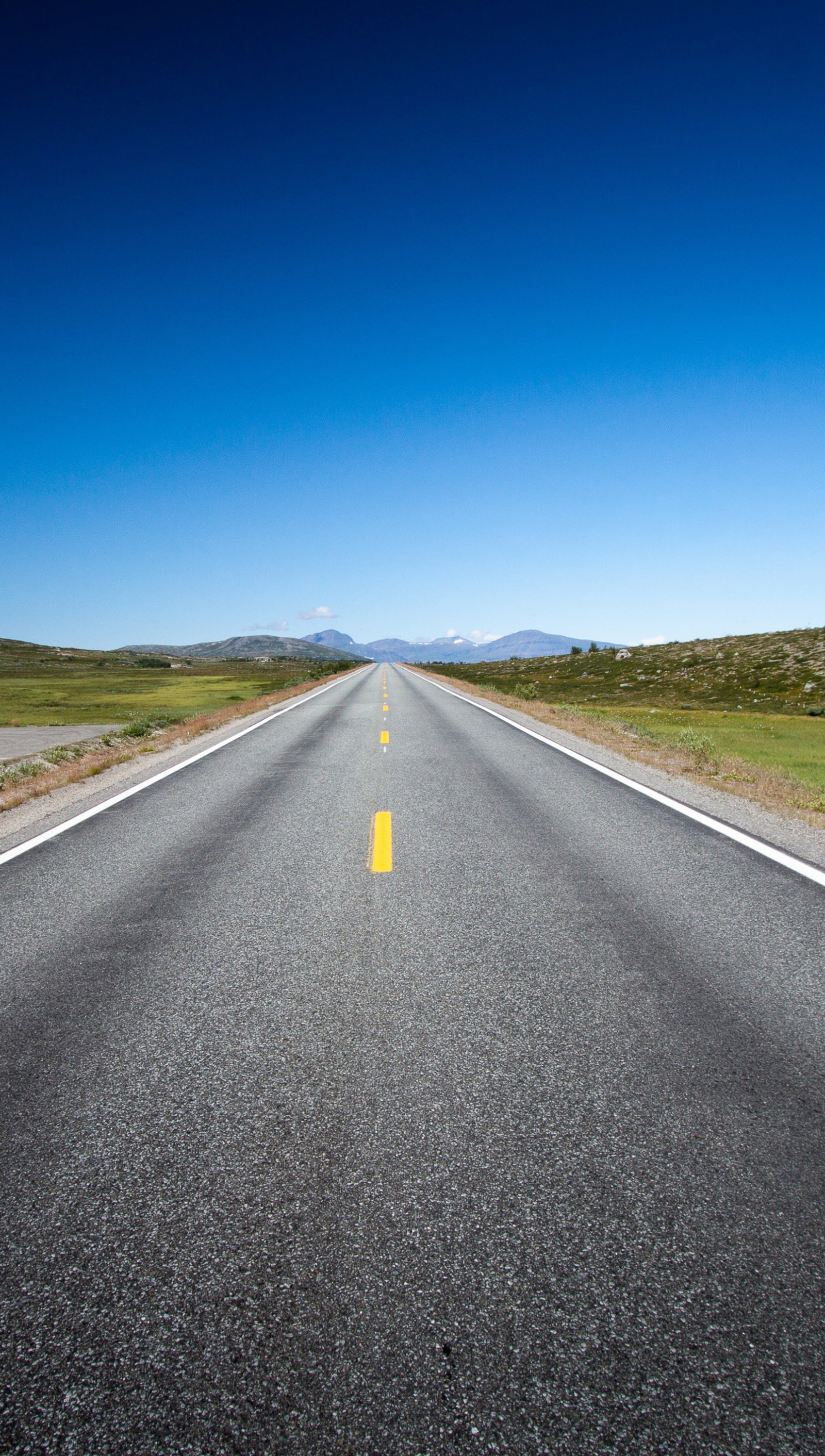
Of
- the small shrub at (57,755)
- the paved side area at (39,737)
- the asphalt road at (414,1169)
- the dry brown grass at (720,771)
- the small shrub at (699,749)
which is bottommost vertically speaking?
the paved side area at (39,737)

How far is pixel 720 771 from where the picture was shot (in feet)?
37.0

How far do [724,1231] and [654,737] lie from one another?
14.8 metres

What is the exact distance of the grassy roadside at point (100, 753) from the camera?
1038 cm

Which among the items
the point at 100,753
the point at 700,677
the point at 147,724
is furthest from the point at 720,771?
the point at 700,677

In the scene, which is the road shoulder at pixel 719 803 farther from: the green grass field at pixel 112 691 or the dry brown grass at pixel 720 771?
the green grass field at pixel 112 691

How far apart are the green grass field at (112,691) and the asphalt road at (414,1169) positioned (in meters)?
21.8

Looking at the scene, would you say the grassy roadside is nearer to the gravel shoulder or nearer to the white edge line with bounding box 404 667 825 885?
the gravel shoulder

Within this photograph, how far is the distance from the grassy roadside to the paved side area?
82 centimetres

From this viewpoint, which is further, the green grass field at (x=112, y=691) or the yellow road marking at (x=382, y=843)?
the green grass field at (x=112, y=691)

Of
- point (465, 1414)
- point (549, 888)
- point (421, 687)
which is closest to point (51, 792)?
point (549, 888)

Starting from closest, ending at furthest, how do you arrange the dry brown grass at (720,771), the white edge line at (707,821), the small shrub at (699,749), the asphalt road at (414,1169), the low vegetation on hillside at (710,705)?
the asphalt road at (414,1169)
the white edge line at (707,821)
the dry brown grass at (720,771)
the low vegetation on hillside at (710,705)
the small shrub at (699,749)

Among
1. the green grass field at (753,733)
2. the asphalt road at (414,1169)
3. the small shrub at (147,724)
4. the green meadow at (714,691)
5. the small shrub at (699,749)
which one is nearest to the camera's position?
the asphalt road at (414,1169)

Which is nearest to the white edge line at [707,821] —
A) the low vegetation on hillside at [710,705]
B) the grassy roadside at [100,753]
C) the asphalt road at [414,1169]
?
the asphalt road at [414,1169]

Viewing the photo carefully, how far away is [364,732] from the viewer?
55.5 feet
